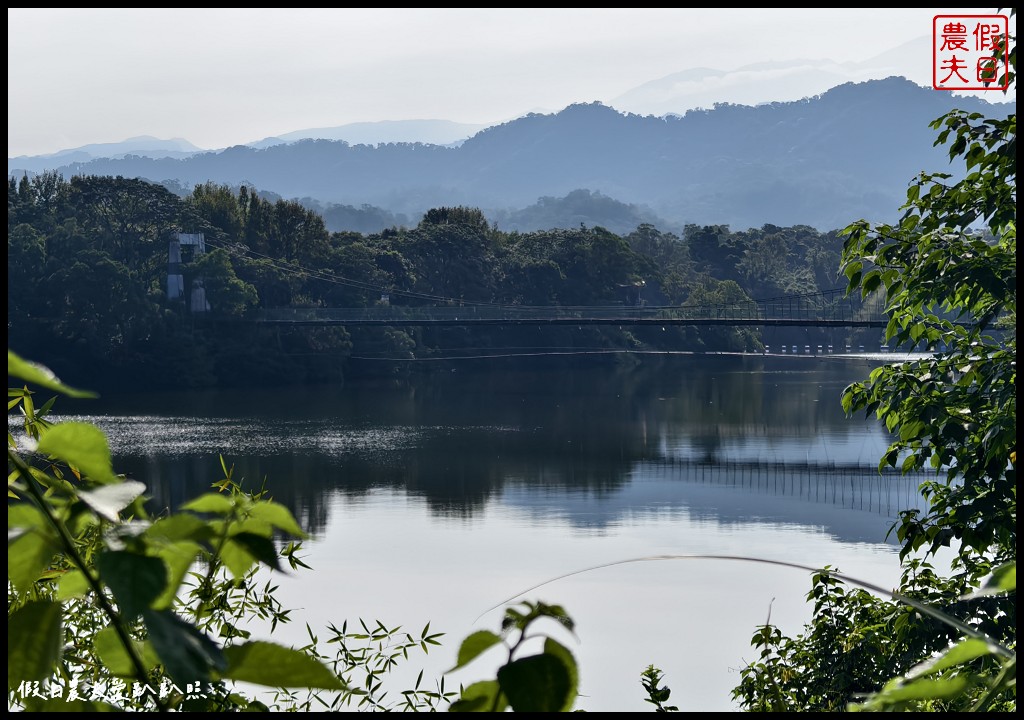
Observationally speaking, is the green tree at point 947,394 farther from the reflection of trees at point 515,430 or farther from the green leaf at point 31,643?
the reflection of trees at point 515,430

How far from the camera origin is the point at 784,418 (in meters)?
25.3

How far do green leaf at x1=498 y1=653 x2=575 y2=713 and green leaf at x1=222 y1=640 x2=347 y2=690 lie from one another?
0.06 metres

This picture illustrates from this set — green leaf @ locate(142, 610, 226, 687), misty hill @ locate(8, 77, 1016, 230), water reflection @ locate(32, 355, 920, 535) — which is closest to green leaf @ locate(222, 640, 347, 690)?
green leaf @ locate(142, 610, 226, 687)

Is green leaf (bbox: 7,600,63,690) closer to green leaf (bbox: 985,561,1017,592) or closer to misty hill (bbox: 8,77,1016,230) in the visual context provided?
green leaf (bbox: 985,561,1017,592)

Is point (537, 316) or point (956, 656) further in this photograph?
point (537, 316)

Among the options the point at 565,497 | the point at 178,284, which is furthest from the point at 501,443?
the point at 178,284

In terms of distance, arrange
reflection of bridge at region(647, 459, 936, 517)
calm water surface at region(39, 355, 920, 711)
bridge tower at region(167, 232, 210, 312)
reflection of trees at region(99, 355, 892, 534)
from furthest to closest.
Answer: bridge tower at region(167, 232, 210, 312) < reflection of bridge at region(647, 459, 936, 517) < reflection of trees at region(99, 355, 892, 534) < calm water surface at region(39, 355, 920, 711)

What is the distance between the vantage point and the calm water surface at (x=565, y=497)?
33.1 ft

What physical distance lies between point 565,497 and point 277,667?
16561 millimetres

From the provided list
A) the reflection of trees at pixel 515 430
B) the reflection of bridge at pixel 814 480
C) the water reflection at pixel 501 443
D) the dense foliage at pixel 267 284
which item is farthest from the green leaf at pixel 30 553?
the dense foliage at pixel 267 284

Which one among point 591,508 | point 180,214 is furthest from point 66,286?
point 591,508

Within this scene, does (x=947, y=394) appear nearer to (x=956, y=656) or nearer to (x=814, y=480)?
(x=956, y=656)

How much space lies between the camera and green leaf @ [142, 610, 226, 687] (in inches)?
12.2

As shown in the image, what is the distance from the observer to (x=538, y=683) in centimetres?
39
